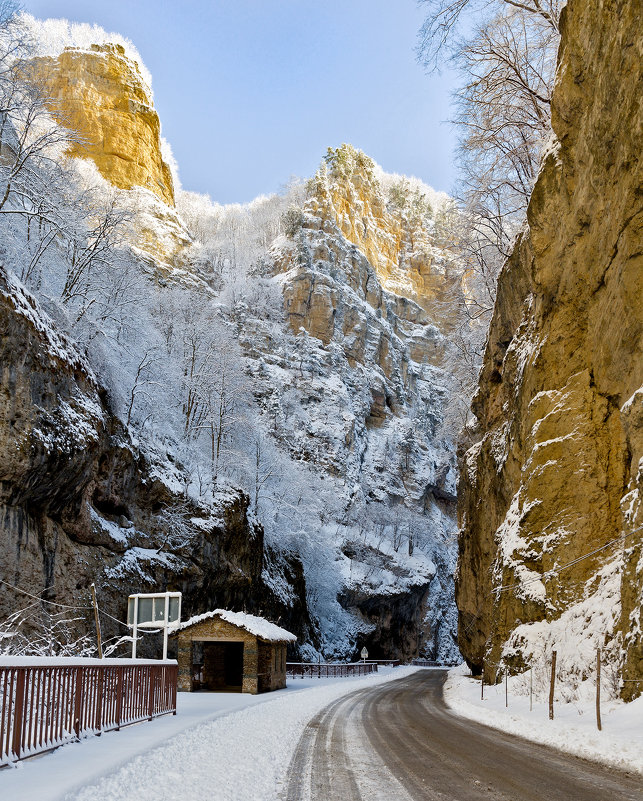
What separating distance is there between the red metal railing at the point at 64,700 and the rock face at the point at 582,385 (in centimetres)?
901

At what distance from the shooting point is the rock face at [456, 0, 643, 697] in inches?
515

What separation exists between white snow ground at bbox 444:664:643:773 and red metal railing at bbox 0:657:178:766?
7326 millimetres

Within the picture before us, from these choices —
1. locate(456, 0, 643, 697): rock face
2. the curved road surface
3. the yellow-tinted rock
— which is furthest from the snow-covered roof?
the yellow-tinted rock

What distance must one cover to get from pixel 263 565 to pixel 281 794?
36202 millimetres

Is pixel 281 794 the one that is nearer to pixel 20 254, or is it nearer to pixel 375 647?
pixel 20 254

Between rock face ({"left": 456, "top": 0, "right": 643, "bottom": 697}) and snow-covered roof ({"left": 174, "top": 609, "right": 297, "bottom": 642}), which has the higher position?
rock face ({"left": 456, "top": 0, "right": 643, "bottom": 697})

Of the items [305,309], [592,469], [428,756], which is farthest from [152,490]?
[305,309]

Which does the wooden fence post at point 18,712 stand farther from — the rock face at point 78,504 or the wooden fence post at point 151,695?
the rock face at point 78,504

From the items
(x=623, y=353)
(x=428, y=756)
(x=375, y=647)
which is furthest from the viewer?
(x=375, y=647)

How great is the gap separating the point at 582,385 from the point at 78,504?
18.1 m

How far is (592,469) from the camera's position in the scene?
16734 mm

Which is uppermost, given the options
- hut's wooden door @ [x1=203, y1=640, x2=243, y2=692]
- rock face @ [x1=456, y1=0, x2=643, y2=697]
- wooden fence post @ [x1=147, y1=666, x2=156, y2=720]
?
rock face @ [x1=456, y1=0, x2=643, y2=697]

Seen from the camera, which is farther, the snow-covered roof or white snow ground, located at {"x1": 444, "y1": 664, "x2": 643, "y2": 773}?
the snow-covered roof

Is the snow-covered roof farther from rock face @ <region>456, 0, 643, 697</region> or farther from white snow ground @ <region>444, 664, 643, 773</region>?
white snow ground @ <region>444, 664, 643, 773</region>
